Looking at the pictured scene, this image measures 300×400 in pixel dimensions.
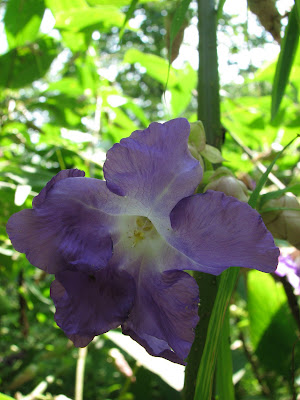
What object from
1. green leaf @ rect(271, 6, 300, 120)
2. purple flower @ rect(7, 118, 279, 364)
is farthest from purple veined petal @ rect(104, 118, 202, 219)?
green leaf @ rect(271, 6, 300, 120)

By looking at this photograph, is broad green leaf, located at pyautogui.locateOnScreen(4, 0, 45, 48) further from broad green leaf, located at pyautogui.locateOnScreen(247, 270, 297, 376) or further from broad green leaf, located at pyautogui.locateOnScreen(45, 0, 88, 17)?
broad green leaf, located at pyautogui.locateOnScreen(247, 270, 297, 376)

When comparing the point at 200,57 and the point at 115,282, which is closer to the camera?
the point at 115,282

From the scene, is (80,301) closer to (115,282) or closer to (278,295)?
(115,282)

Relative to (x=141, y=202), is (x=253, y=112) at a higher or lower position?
lower

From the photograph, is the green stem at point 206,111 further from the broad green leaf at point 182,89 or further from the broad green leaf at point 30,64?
the broad green leaf at point 30,64


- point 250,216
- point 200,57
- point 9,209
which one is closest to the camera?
point 250,216

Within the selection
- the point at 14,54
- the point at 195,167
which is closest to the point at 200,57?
the point at 195,167
